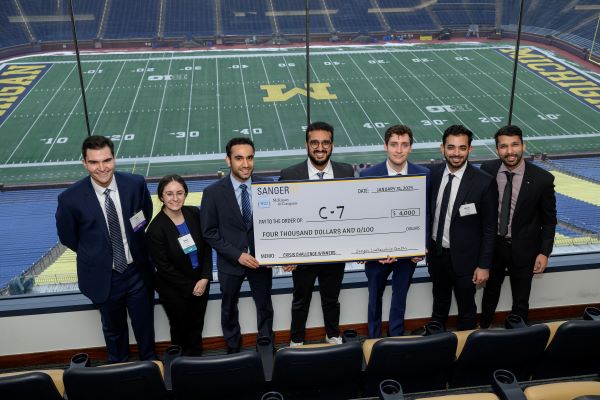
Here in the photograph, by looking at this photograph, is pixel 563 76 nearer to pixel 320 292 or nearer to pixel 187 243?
pixel 320 292

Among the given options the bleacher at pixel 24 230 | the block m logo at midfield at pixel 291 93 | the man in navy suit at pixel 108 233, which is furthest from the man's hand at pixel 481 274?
the block m logo at midfield at pixel 291 93

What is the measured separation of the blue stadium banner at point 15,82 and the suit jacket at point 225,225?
16.6 m

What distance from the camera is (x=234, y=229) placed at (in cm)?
255

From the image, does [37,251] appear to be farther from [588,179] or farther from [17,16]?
[17,16]

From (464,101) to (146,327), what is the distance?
17.0 metres

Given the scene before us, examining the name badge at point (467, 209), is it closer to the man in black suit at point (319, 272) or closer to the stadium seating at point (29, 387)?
the man in black suit at point (319, 272)

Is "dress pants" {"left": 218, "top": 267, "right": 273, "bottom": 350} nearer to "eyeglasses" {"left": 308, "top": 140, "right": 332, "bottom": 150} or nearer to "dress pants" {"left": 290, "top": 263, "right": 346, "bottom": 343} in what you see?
"dress pants" {"left": 290, "top": 263, "right": 346, "bottom": 343}

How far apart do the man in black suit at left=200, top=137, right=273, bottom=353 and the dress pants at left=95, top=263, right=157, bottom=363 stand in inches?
14.2

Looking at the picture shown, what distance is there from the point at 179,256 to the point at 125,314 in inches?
18.1

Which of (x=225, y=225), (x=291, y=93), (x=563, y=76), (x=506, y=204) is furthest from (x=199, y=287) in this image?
(x=563, y=76)

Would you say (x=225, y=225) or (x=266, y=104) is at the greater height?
(x=225, y=225)

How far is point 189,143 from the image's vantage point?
49.8 ft

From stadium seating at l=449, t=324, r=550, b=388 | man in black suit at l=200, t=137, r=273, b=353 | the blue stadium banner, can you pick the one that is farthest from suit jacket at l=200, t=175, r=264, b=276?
the blue stadium banner

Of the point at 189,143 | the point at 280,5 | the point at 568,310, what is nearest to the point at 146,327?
the point at 568,310
